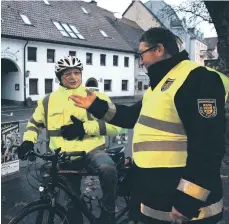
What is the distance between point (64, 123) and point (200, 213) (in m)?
1.87

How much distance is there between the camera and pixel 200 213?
2367mm

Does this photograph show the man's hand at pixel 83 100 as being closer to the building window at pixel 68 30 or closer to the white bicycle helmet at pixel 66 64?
the white bicycle helmet at pixel 66 64

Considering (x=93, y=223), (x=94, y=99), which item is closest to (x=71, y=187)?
(x=93, y=223)

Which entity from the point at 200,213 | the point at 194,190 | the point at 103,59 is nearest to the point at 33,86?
the point at 103,59

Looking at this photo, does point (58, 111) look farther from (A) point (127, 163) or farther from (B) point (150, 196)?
(B) point (150, 196)

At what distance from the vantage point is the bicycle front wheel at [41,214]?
3072mm

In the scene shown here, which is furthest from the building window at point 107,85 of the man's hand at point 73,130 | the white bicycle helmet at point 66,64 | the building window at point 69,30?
the man's hand at point 73,130

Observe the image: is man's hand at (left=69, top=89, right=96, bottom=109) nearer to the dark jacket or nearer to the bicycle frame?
the bicycle frame

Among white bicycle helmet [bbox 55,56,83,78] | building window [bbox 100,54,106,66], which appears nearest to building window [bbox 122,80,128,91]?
building window [bbox 100,54,106,66]

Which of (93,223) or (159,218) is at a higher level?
(159,218)

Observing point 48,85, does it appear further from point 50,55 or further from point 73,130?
point 73,130

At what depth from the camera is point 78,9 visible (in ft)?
120

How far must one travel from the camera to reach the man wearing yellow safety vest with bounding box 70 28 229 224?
2.20 m

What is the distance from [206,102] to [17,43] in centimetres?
2660
